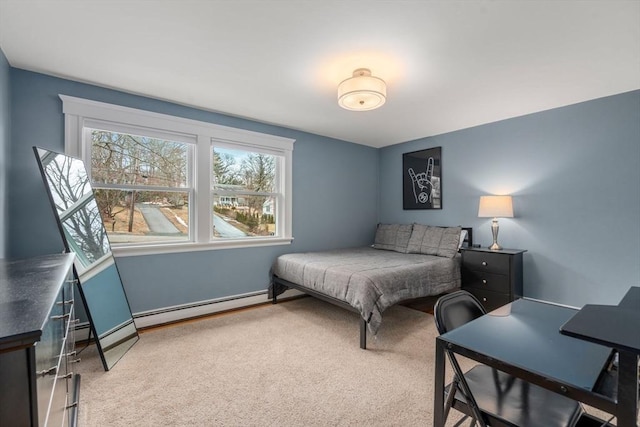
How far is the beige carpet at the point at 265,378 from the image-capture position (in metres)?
1.71

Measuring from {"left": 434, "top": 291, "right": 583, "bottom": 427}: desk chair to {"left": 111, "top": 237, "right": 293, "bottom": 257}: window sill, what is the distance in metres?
2.72

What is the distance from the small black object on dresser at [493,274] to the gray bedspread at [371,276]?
5.6 inches

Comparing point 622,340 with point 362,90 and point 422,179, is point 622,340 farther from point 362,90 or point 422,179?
point 422,179

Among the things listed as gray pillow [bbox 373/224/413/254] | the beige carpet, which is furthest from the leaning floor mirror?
gray pillow [bbox 373/224/413/254]

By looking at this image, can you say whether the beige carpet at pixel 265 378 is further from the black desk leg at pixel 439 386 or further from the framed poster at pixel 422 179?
the framed poster at pixel 422 179

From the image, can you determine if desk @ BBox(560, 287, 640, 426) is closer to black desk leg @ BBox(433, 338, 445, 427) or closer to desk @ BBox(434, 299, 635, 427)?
desk @ BBox(434, 299, 635, 427)

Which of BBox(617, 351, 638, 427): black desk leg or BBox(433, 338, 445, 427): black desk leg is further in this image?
BBox(433, 338, 445, 427): black desk leg

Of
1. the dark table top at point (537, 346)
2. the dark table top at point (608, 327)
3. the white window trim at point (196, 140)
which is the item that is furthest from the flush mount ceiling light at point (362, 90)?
the dark table top at point (608, 327)

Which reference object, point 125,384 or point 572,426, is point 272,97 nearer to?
point 125,384

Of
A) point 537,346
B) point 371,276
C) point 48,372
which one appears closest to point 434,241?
point 371,276

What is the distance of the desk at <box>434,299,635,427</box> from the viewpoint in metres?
0.88

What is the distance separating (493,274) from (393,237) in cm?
148

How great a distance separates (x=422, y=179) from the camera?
4562 millimetres

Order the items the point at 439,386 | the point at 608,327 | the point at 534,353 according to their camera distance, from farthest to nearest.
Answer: the point at 439,386 → the point at 534,353 → the point at 608,327
